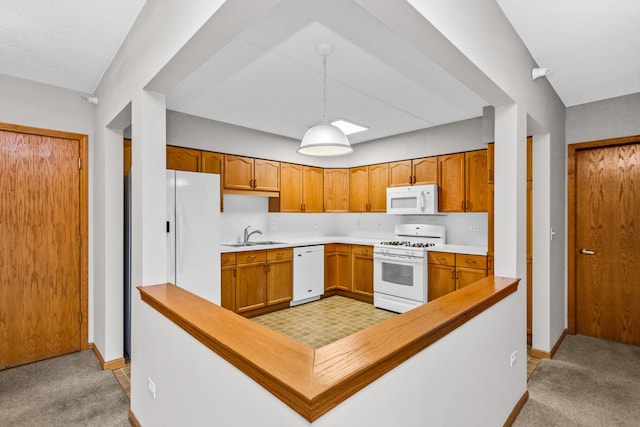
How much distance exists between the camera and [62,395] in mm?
2439

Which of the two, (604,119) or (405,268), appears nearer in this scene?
(604,119)

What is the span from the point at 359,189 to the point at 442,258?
1.86 meters

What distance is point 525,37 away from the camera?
7.77ft

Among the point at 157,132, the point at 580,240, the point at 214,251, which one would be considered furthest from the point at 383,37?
the point at 580,240

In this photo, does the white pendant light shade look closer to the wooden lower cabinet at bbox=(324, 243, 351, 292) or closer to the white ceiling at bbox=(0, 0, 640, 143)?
the white ceiling at bbox=(0, 0, 640, 143)

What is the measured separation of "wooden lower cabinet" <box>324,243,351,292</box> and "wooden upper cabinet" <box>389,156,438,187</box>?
1.27 m

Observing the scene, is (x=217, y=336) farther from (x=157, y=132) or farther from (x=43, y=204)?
(x=43, y=204)

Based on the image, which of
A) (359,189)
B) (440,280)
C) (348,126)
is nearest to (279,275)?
(359,189)

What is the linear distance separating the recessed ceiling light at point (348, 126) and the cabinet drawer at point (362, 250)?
1.69 metres

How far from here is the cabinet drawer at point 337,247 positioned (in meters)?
5.16

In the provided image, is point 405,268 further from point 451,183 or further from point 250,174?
point 250,174

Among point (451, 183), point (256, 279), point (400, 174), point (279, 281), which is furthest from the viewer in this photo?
point (400, 174)

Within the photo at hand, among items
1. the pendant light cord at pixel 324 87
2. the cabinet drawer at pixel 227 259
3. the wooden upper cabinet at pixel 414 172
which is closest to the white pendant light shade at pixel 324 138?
the pendant light cord at pixel 324 87

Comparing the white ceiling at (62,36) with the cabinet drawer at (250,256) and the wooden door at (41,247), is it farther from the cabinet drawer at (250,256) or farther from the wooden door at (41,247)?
the cabinet drawer at (250,256)
